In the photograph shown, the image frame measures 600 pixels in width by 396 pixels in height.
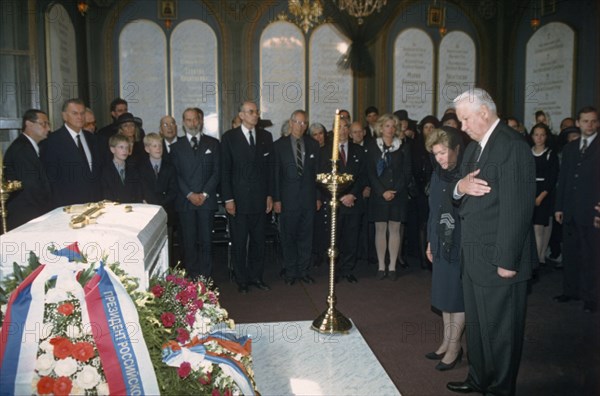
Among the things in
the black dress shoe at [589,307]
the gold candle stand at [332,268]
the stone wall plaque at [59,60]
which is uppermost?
the stone wall plaque at [59,60]

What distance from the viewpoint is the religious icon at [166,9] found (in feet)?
28.0

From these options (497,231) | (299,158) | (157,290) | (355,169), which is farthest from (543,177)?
(157,290)

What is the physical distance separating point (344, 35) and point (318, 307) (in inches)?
235

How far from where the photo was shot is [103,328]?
1656 millimetres

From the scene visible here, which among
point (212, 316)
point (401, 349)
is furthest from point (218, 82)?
point (212, 316)

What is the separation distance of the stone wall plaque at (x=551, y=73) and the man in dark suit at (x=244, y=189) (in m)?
5.74

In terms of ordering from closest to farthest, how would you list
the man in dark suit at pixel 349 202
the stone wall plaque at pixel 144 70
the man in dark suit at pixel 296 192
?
the man in dark suit at pixel 296 192
the man in dark suit at pixel 349 202
the stone wall plaque at pixel 144 70

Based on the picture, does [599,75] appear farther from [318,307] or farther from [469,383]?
[469,383]

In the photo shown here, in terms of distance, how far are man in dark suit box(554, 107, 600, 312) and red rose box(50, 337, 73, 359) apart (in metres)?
4.19

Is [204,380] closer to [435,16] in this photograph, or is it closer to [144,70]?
[144,70]

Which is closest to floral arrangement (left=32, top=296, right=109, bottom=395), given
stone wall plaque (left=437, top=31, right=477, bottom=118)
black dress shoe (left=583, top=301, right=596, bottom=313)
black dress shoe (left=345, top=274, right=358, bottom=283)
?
black dress shoe (left=345, top=274, right=358, bottom=283)

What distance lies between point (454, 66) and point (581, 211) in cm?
558

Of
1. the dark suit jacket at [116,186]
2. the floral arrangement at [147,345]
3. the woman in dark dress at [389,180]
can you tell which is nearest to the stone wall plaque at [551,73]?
the woman in dark dress at [389,180]

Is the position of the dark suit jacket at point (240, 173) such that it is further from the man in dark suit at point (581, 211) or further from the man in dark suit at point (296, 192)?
the man in dark suit at point (581, 211)
